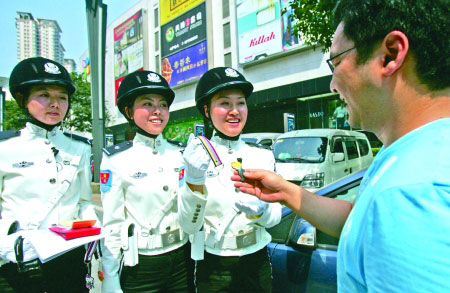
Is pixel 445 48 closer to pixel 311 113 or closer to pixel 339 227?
pixel 339 227

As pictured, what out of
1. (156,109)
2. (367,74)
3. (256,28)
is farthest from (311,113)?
(367,74)

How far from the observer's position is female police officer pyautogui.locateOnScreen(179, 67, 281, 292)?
161cm

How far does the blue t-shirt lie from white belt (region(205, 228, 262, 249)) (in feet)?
3.74

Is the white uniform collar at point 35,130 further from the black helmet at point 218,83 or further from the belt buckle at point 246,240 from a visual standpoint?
the belt buckle at point 246,240

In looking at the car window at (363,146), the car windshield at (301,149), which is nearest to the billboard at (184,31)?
the car window at (363,146)

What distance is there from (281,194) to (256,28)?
55.5 ft

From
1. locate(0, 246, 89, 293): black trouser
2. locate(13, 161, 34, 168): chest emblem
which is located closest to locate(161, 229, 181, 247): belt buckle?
locate(0, 246, 89, 293): black trouser

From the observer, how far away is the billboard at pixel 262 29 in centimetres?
1528

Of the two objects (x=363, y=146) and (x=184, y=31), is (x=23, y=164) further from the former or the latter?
(x=184, y=31)

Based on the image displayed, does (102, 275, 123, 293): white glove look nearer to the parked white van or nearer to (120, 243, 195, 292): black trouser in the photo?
(120, 243, 195, 292): black trouser

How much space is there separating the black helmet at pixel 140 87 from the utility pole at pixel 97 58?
501 cm

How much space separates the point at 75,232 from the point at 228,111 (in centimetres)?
113

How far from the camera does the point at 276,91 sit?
16.5 metres

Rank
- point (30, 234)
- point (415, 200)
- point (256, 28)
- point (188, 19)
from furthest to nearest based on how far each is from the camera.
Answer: point (188, 19)
point (256, 28)
point (30, 234)
point (415, 200)
